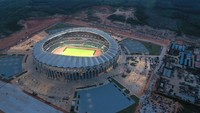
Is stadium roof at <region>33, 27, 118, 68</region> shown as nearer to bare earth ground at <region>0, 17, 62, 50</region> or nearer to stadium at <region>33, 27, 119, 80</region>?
stadium at <region>33, 27, 119, 80</region>

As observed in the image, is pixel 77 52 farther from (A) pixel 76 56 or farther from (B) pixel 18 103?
(B) pixel 18 103

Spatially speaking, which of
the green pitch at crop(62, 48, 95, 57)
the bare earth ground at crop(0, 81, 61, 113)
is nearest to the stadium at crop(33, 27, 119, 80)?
the green pitch at crop(62, 48, 95, 57)

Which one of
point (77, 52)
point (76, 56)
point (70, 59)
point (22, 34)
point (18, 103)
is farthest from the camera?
point (22, 34)

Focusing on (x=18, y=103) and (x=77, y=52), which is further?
(x=77, y=52)

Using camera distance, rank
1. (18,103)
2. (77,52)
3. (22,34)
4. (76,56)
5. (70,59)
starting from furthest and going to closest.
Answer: (22,34) → (77,52) → (76,56) → (70,59) → (18,103)

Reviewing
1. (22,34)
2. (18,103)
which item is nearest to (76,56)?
(18,103)

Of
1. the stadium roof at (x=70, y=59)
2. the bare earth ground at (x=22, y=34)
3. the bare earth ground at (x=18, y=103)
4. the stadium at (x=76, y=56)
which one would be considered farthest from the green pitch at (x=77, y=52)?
A: the bare earth ground at (x=22, y=34)

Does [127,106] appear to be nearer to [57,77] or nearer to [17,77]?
[57,77]

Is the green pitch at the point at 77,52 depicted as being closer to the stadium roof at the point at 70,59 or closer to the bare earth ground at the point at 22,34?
the stadium roof at the point at 70,59

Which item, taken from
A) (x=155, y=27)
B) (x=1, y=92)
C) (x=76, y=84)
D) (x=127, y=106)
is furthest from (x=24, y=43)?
(x=155, y=27)
